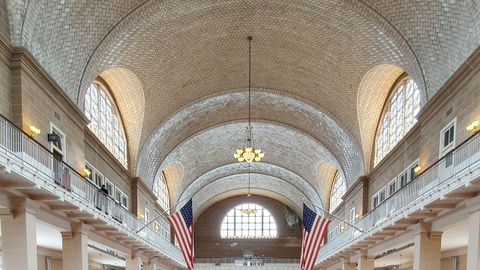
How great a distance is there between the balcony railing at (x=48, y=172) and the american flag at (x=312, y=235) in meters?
8.32

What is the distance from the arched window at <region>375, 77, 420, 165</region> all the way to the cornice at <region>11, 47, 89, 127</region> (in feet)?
44.0

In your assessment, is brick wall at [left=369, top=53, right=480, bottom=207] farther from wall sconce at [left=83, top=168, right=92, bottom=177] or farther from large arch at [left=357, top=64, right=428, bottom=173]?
wall sconce at [left=83, top=168, right=92, bottom=177]

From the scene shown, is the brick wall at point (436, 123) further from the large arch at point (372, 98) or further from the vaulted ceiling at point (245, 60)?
the large arch at point (372, 98)

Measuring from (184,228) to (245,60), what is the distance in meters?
9.19

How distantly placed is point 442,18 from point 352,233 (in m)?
15.3

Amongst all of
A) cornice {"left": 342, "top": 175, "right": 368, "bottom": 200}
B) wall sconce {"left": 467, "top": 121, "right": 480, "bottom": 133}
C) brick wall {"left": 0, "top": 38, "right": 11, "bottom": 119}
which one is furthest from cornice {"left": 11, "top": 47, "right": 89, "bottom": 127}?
cornice {"left": 342, "top": 175, "right": 368, "bottom": 200}

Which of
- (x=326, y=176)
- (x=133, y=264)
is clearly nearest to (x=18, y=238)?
(x=133, y=264)

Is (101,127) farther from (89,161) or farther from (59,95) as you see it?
(59,95)

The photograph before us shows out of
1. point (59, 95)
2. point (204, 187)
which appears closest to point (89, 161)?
point (59, 95)

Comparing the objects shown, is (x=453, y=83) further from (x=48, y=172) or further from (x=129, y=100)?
(x=129, y=100)

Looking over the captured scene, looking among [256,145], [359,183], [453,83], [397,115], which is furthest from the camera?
[256,145]

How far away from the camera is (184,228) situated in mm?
24375

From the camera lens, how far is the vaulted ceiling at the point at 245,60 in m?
16.8

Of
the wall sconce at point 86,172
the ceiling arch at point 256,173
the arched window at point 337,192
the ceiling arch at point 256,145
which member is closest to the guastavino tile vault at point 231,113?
the ceiling arch at point 256,145
